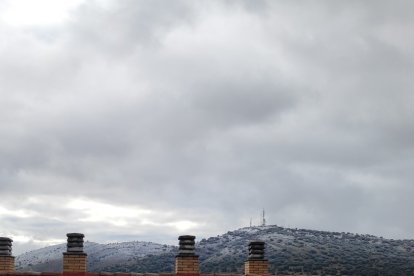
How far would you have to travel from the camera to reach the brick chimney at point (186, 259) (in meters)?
18.1

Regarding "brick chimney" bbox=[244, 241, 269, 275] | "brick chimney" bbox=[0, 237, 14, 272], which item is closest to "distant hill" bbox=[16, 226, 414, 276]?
"brick chimney" bbox=[244, 241, 269, 275]

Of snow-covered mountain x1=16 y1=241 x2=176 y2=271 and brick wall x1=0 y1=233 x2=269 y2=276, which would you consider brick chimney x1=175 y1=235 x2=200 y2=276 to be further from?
snow-covered mountain x1=16 y1=241 x2=176 y2=271

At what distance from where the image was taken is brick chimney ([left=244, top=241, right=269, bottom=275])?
21.4 m

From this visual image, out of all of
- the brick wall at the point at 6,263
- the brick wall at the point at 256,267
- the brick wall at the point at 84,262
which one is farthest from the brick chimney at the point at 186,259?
the brick wall at the point at 6,263

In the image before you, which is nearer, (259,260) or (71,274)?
(71,274)

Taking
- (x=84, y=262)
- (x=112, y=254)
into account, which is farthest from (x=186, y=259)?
(x=112, y=254)

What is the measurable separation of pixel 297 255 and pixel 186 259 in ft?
354

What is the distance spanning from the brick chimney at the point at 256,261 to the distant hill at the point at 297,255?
74522 mm

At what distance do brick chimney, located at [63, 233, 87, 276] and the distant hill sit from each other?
7995 cm

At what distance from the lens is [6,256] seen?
21859mm

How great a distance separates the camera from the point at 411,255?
126m

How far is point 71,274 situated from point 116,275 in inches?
58.2

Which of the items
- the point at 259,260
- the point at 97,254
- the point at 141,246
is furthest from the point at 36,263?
the point at 259,260

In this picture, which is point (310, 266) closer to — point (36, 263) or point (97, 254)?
point (97, 254)
